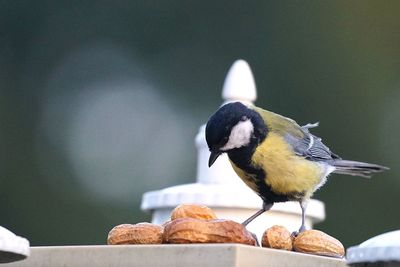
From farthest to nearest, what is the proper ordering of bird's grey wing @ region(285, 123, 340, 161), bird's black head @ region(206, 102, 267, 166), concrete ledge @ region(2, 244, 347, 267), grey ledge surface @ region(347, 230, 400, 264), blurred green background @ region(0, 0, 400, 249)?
blurred green background @ region(0, 0, 400, 249), bird's grey wing @ region(285, 123, 340, 161), bird's black head @ region(206, 102, 267, 166), concrete ledge @ region(2, 244, 347, 267), grey ledge surface @ region(347, 230, 400, 264)

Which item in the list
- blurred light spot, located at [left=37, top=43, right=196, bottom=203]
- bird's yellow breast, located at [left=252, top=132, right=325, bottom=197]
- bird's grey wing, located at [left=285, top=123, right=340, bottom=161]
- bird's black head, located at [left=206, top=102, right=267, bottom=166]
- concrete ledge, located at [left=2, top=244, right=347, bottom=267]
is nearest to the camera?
concrete ledge, located at [left=2, top=244, right=347, bottom=267]

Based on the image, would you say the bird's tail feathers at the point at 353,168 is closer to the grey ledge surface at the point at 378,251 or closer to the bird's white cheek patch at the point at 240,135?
the bird's white cheek patch at the point at 240,135

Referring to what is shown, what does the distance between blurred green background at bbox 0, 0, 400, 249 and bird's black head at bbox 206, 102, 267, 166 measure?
2.48 meters

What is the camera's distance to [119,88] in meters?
5.68

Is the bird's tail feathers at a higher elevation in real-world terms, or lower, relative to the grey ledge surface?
lower

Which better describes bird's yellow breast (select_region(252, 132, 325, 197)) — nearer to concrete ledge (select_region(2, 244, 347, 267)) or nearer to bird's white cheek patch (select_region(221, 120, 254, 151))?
bird's white cheek patch (select_region(221, 120, 254, 151))

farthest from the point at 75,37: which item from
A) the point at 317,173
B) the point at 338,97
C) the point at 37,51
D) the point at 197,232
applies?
the point at 197,232

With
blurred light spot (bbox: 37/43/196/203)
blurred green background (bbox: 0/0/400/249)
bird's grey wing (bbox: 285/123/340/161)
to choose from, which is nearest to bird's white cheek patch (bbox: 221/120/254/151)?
bird's grey wing (bbox: 285/123/340/161)

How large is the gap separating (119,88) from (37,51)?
50 cm

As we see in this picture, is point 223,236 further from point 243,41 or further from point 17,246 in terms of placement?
point 243,41

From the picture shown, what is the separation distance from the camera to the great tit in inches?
68.2

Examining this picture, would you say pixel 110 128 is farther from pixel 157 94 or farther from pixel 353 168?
pixel 353 168

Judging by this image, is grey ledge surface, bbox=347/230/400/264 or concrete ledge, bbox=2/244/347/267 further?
concrete ledge, bbox=2/244/347/267

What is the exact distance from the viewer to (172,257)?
47.5 inches
